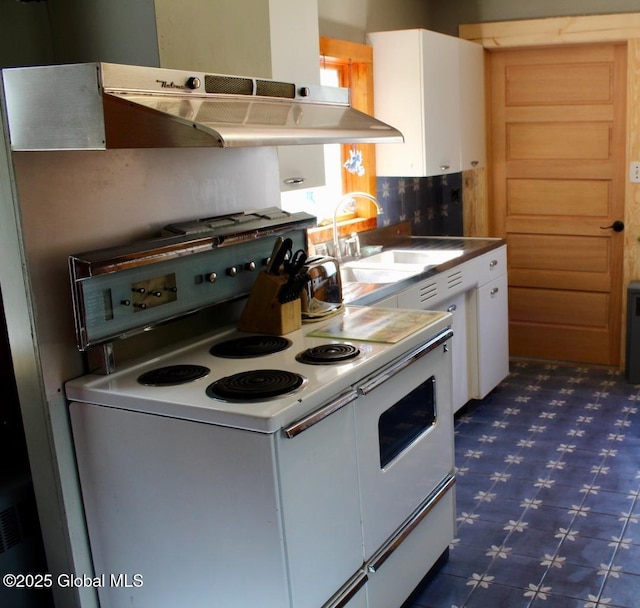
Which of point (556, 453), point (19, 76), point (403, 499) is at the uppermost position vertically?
point (19, 76)

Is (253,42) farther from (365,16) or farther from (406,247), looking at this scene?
(406,247)

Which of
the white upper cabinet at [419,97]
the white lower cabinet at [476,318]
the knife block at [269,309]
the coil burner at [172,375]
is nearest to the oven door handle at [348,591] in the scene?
the coil burner at [172,375]

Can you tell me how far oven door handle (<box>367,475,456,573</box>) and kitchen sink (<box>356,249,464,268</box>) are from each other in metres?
1.47

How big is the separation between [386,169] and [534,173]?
126cm

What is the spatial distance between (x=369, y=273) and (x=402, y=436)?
4.85ft

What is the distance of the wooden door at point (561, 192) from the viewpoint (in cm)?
472

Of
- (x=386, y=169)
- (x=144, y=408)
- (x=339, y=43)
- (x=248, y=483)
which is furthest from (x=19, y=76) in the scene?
(x=386, y=169)

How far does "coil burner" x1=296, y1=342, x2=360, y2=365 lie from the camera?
85.4 inches

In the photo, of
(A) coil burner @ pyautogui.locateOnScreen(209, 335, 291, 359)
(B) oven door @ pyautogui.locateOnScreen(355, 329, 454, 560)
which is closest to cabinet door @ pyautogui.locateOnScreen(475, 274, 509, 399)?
(B) oven door @ pyautogui.locateOnScreen(355, 329, 454, 560)

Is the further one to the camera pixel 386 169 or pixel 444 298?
pixel 386 169

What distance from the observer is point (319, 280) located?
8.66 feet

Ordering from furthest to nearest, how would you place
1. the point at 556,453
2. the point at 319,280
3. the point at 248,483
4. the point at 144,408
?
the point at 556,453, the point at 319,280, the point at 144,408, the point at 248,483

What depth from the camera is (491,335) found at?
4.30m

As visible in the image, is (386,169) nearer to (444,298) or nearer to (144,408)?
(444,298)
